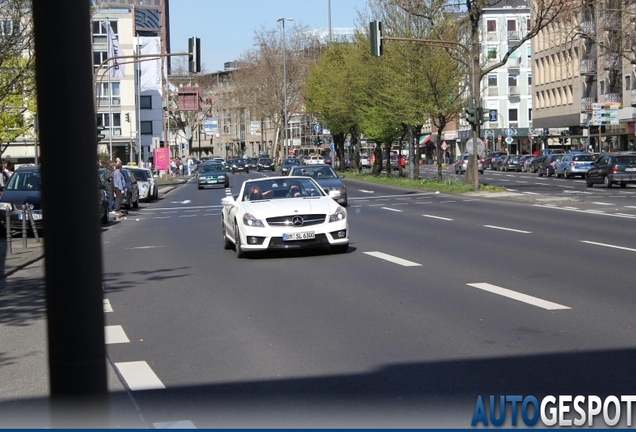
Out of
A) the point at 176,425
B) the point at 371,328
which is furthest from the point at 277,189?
the point at 176,425

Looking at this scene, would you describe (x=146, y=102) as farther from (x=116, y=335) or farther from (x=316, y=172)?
(x=116, y=335)

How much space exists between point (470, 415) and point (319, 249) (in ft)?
39.6

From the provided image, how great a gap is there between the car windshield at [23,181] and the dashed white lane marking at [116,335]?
1804 centimetres

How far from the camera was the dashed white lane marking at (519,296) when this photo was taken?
32.9 feet

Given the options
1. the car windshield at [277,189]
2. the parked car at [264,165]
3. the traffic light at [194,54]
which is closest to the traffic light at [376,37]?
the traffic light at [194,54]

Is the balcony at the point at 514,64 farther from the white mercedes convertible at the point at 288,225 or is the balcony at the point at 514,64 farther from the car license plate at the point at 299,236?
the car license plate at the point at 299,236

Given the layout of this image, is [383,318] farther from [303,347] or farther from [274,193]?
[274,193]

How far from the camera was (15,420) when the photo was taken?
242 inches

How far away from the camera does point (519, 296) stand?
35.5ft

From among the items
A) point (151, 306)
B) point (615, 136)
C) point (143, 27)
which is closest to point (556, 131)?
point (615, 136)

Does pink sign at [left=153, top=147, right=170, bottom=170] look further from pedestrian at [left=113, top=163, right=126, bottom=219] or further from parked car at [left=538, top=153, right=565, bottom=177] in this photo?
pedestrian at [left=113, top=163, right=126, bottom=219]

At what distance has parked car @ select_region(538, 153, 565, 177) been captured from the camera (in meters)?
64.4

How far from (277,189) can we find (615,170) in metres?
30.7

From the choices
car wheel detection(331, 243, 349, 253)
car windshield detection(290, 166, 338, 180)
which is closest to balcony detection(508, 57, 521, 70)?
car windshield detection(290, 166, 338, 180)
